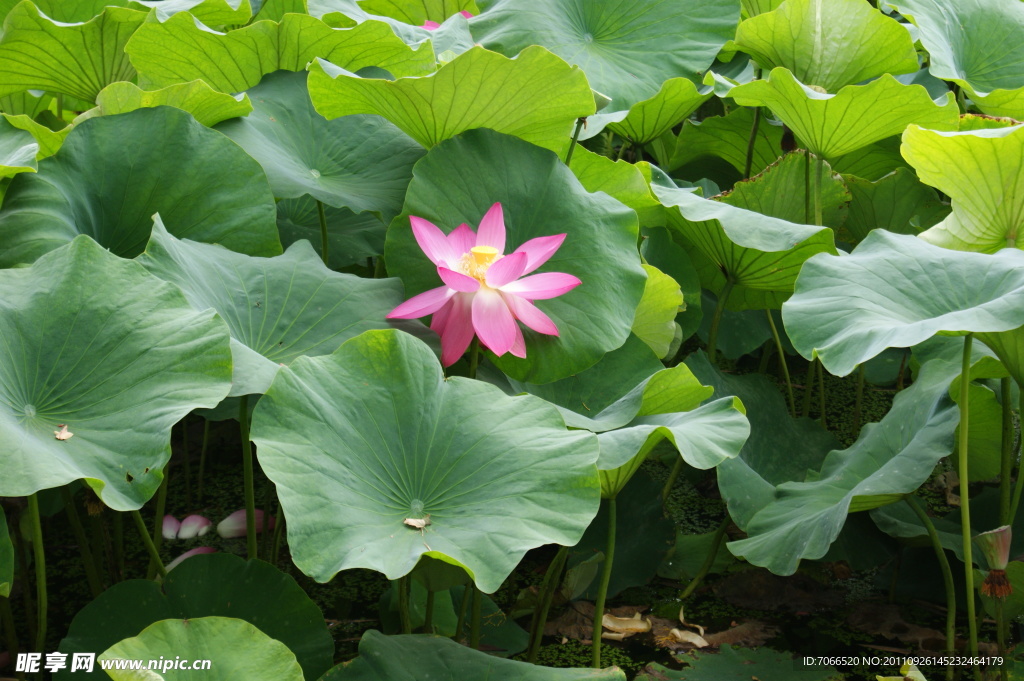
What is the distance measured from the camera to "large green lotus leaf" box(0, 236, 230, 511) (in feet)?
2.45

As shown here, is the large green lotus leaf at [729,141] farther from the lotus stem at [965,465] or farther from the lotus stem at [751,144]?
the lotus stem at [965,465]

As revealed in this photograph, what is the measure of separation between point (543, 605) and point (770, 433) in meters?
0.46

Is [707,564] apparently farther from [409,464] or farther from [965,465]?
[409,464]

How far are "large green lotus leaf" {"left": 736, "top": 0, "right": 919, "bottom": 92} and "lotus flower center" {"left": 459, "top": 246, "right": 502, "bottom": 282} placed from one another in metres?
0.75

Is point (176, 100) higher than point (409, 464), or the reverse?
point (176, 100)

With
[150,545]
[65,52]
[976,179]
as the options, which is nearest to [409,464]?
[150,545]

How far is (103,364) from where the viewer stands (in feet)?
2.68

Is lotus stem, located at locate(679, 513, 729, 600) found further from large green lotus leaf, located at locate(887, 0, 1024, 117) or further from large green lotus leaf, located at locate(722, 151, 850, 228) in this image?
large green lotus leaf, located at locate(887, 0, 1024, 117)

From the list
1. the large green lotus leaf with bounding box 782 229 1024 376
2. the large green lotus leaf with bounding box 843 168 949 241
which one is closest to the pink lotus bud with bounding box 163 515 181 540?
the large green lotus leaf with bounding box 782 229 1024 376

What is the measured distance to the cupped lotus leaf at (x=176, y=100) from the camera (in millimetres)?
1060

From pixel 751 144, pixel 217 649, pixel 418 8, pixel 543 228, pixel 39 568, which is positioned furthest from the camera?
pixel 418 8

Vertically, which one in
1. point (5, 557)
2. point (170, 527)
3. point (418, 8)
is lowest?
point (170, 527)

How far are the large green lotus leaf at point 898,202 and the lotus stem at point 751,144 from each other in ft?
0.57

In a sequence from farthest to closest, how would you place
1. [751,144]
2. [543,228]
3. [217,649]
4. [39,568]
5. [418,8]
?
[418,8], [751,144], [543,228], [39,568], [217,649]
